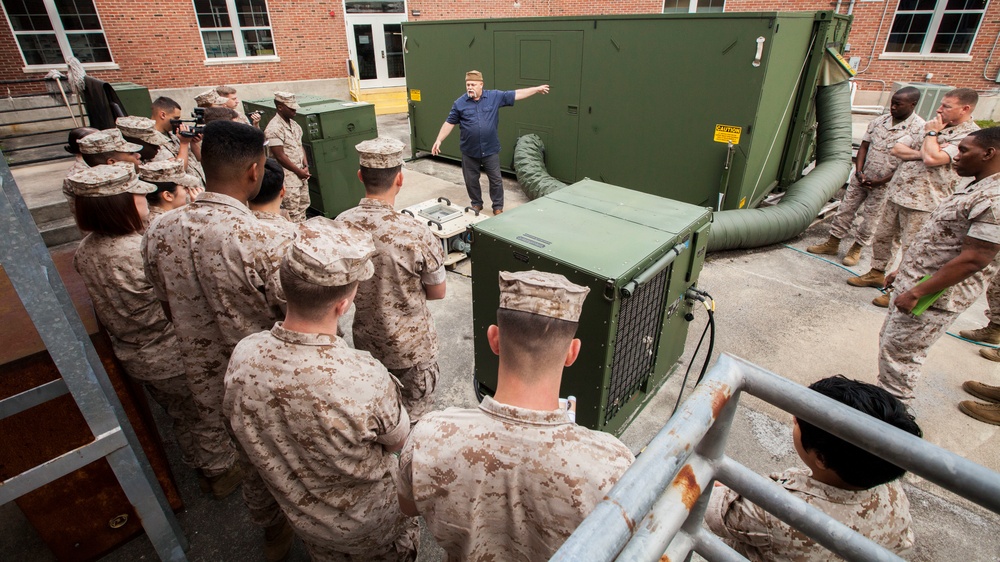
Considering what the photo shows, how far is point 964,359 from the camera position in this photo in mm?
3957

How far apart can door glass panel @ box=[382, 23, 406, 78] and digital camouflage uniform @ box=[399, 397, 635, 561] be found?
13.6 meters

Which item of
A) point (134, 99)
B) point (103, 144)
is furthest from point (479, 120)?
point (134, 99)

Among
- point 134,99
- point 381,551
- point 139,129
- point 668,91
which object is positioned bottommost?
point 381,551

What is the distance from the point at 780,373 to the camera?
3998 millimetres

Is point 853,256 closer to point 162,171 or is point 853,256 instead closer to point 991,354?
point 991,354

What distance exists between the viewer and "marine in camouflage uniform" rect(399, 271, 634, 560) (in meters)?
1.23

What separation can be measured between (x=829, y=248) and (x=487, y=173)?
4181 millimetres

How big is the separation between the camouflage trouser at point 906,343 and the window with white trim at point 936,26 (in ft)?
43.5

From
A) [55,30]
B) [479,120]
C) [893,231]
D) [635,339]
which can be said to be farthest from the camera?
[55,30]

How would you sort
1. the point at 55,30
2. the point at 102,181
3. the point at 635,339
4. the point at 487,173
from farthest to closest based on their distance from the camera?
1. the point at 55,30
2. the point at 487,173
3. the point at 635,339
4. the point at 102,181

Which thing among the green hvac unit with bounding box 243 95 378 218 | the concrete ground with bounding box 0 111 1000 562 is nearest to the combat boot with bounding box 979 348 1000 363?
the concrete ground with bounding box 0 111 1000 562

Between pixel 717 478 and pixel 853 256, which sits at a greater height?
pixel 717 478

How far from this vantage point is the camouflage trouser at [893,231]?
14.5 ft

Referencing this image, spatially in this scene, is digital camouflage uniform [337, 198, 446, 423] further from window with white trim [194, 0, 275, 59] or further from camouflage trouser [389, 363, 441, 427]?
window with white trim [194, 0, 275, 59]
